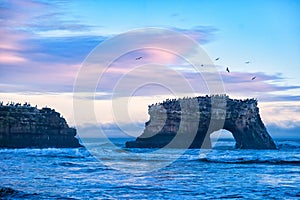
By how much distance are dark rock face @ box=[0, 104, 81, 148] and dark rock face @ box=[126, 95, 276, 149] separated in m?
13.6

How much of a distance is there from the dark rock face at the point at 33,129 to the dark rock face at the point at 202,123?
1356cm

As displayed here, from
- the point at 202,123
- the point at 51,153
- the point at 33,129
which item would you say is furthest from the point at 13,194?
the point at 33,129

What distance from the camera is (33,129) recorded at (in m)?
85.1

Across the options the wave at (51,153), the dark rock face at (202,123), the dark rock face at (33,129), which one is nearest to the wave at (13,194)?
the wave at (51,153)

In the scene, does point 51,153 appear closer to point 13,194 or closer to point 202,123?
point 202,123

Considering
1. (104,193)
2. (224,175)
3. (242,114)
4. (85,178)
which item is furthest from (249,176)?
(242,114)

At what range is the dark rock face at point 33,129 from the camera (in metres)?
83.8

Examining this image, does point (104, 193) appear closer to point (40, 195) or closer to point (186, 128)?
point (40, 195)

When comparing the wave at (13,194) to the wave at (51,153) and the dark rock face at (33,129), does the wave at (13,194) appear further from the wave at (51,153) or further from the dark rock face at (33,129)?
the dark rock face at (33,129)

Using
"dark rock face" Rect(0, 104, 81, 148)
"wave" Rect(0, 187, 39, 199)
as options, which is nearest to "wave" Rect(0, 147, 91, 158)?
"dark rock face" Rect(0, 104, 81, 148)

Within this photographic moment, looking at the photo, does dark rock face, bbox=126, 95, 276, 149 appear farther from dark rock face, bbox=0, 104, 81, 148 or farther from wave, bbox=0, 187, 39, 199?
wave, bbox=0, 187, 39, 199

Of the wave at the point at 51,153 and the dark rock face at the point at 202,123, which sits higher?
the dark rock face at the point at 202,123

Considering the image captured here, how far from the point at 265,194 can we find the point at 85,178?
12.1 metres

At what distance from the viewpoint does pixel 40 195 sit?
22.8 m
